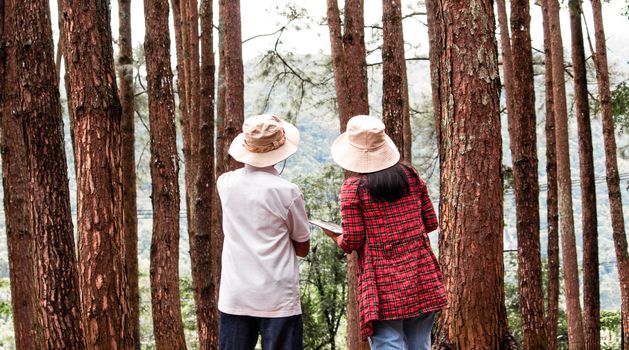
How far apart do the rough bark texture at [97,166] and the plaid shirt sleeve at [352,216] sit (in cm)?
225

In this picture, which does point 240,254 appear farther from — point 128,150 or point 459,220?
point 128,150

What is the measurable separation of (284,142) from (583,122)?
9720mm

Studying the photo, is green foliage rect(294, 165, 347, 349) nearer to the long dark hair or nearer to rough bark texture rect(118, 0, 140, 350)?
rough bark texture rect(118, 0, 140, 350)

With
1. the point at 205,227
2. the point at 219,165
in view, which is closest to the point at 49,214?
the point at 205,227

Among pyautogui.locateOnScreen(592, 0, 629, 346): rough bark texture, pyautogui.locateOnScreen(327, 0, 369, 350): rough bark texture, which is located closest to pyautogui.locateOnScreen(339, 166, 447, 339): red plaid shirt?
pyautogui.locateOnScreen(327, 0, 369, 350): rough bark texture

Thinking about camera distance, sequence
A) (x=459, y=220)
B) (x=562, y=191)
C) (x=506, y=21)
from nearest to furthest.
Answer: (x=459, y=220)
(x=562, y=191)
(x=506, y=21)

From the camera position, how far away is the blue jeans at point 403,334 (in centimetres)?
399

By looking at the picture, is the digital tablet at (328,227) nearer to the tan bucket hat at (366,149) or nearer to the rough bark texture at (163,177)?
the tan bucket hat at (366,149)

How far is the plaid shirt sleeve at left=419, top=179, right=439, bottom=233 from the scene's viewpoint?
4.08 m

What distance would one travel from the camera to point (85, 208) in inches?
218

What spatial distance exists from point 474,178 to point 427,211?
0.81 meters

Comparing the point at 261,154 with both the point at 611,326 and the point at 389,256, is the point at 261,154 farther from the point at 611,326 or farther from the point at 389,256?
the point at 611,326

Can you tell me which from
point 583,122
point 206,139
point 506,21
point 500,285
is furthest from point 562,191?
point 500,285

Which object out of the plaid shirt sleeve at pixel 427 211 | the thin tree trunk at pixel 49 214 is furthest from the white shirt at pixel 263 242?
the thin tree trunk at pixel 49 214
